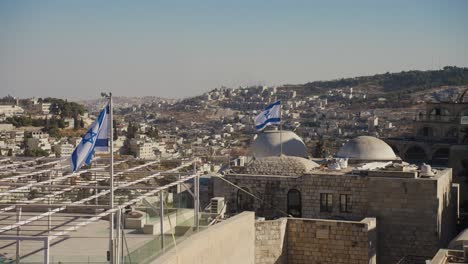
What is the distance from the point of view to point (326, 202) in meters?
19.2

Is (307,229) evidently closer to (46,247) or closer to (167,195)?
(167,195)

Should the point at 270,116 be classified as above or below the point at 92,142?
above

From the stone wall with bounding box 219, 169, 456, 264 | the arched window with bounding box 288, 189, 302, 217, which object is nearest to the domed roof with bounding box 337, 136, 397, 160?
the stone wall with bounding box 219, 169, 456, 264

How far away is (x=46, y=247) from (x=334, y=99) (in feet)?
532

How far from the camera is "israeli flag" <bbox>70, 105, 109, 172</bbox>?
1062 centimetres

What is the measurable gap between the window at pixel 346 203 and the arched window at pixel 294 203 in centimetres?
129

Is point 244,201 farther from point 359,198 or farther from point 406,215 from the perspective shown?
point 406,215

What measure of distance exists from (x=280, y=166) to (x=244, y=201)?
155 cm

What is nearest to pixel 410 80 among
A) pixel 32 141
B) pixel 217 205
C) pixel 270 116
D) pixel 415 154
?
pixel 32 141

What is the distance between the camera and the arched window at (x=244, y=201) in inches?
795

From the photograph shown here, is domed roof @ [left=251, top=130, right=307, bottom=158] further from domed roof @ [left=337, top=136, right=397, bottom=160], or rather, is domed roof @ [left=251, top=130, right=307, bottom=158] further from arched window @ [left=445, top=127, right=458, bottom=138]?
arched window @ [left=445, top=127, right=458, bottom=138]

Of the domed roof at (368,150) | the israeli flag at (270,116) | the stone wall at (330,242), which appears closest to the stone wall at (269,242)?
the stone wall at (330,242)

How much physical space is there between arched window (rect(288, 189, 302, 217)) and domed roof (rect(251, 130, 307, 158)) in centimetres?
575

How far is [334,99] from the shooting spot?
168 metres
